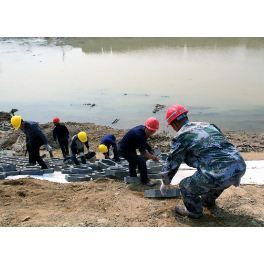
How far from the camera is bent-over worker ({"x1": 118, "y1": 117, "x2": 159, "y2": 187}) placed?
5.34 meters

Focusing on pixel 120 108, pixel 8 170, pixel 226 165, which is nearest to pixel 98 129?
pixel 120 108

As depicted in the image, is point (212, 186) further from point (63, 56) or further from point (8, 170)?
point (63, 56)

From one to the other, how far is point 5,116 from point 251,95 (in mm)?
13191

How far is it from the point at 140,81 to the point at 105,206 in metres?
14.8

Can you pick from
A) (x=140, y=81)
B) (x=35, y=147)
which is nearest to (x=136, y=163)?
(x=35, y=147)

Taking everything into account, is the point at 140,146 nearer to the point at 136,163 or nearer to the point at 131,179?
the point at 136,163

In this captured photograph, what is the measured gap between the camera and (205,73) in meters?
18.9

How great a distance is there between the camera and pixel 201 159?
3666mm

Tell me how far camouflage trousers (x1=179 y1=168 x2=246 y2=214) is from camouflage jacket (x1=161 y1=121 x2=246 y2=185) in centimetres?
6

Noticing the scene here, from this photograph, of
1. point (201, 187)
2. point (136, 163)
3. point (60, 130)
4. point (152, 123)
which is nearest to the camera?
point (201, 187)

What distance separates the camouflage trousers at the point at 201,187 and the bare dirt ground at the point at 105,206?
0.77 ft

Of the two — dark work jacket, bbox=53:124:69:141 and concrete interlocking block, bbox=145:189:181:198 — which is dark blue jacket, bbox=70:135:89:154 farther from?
concrete interlocking block, bbox=145:189:181:198

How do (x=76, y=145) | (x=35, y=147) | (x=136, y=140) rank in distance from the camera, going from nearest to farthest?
(x=136, y=140), (x=35, y=147), (x=76, y=145)

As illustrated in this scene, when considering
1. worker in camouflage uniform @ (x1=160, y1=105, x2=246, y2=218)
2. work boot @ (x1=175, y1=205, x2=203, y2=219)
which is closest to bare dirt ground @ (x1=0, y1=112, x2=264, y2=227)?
work boot @ (x1=175, y1=205, x2=203, y2=219)
